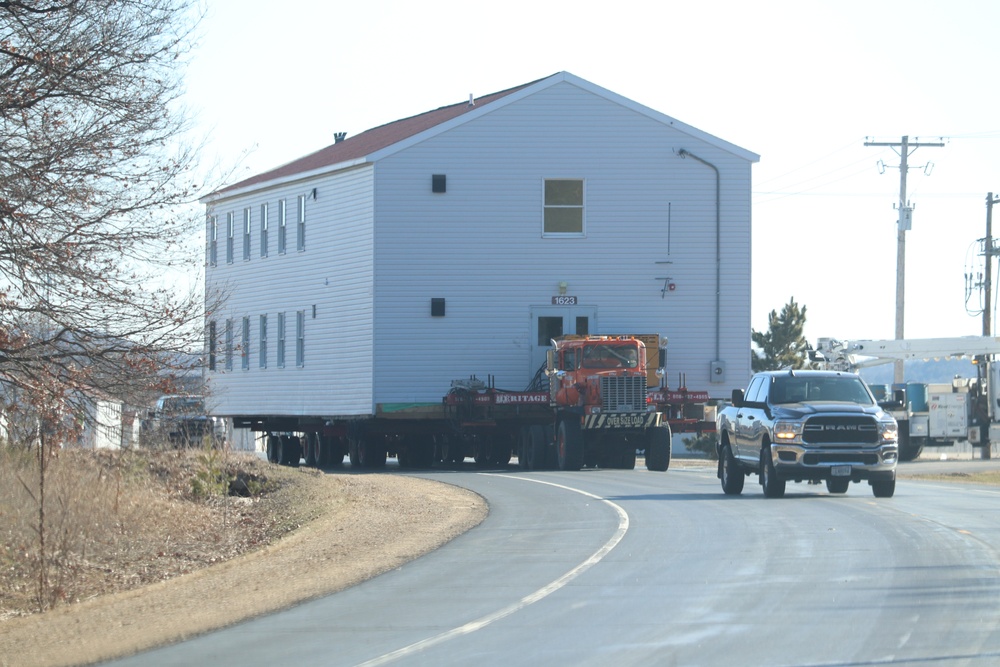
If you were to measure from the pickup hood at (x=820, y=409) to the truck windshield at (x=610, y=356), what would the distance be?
40.2 ft

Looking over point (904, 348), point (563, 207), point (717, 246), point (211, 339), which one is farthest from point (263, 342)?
point (211, 339)

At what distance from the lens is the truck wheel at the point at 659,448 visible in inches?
1399

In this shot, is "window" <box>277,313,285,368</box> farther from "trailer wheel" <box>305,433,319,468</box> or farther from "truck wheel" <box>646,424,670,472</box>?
"truck wheel" <box>646,424,670,472</box>

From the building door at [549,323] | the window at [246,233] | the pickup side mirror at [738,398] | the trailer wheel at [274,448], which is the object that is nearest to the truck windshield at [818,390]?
the pickup side mirror at [738,398]

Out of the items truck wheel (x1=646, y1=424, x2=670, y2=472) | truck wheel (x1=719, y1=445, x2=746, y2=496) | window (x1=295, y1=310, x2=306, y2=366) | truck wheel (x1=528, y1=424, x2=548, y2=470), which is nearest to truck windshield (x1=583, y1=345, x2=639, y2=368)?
truck wheel (x1=646, y1=424, x2=670, y2=472)

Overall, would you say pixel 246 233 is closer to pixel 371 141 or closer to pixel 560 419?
pixel 371 141

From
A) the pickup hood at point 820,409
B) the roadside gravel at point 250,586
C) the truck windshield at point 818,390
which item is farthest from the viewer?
the truck windshield at point 818,390

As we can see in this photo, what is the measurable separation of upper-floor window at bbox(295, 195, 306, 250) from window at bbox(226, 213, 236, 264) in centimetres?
486

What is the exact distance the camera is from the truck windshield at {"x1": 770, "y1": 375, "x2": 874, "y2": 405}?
23.8 m

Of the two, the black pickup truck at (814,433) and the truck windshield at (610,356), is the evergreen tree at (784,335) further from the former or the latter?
the black pickup truck at (814,433)

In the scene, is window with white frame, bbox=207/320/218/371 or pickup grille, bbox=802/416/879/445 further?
pickup grille, bbox=802/416/879/445

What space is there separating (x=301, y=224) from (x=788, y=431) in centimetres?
2518

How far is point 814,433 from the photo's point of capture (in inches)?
884

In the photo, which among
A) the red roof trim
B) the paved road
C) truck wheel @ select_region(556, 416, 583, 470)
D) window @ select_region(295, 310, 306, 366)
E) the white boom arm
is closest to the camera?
the paved road
